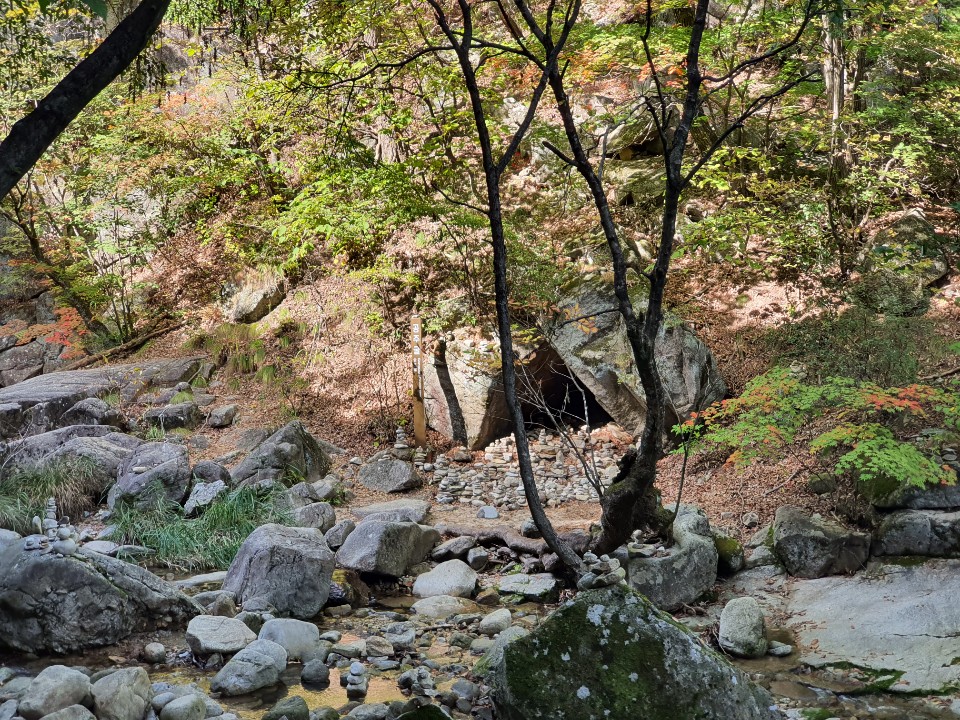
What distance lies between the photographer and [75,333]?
12.7 meters

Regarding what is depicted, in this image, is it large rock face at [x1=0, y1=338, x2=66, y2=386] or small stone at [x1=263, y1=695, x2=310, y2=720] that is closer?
small stone at [x1=263, y1=695, x2=310, y2=720]

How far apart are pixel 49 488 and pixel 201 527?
161 cm

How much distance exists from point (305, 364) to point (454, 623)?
5.69 meters

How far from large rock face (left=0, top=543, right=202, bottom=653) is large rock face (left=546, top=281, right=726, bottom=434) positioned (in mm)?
4840

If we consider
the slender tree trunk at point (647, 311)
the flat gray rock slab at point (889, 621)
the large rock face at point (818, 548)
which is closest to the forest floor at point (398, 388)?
the large rock face at point (818, 548)

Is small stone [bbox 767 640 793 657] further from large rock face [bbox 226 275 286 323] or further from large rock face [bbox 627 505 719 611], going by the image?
large rock face [bbox 226 275 286 323]

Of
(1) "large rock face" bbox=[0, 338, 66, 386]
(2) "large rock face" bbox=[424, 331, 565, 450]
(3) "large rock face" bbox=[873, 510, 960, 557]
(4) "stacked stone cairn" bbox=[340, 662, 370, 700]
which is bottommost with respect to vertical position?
(4) "stacked stone cairn" bbox=[340, 662, 370, 700]

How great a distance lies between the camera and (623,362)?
26.8 feet

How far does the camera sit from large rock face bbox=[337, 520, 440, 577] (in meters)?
5.83

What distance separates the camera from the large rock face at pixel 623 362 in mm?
7891

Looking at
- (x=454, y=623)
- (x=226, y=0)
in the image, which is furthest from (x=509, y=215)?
(x=454, y=623)

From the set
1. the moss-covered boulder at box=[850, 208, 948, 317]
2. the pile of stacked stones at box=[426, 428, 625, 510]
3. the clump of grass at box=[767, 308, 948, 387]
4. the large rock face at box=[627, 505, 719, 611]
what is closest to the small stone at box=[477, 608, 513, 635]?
the large rock face at box=[627, 505, 719, 611]

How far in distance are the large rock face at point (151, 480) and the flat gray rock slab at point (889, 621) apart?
5.33 m

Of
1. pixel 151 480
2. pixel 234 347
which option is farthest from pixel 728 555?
pixel 234 347
